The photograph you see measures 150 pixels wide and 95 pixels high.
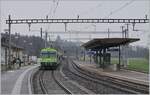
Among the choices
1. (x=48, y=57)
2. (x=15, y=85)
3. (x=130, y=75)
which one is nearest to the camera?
(x=15, y=85)

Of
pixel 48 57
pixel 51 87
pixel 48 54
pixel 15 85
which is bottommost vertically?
pixel 51 87

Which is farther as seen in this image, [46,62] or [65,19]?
[46,62]

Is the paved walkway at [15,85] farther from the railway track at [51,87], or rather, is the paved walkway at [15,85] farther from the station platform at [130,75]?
the station platform at [130,75]

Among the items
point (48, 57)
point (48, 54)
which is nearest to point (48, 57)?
point (48, 57)

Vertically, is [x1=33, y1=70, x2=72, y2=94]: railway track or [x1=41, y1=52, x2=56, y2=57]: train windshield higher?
[x1=41, y1=52, x2=56, y2=57]: train windshield

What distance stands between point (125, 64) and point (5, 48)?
18.9 metres

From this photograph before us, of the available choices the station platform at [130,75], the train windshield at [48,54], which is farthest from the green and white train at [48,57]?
the station platform at [130,75]

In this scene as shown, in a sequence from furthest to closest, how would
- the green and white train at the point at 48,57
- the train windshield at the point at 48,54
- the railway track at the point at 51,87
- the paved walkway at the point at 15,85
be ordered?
the train windshield at the point at 48,54 → the green and white train at the point at 48,57 → the railway track at the point at 51,87 → the paved walkway at the point at 15,85

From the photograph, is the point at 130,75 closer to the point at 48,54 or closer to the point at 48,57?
the point at 48,57

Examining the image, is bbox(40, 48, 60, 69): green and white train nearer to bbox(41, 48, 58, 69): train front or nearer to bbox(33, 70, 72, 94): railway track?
bbox(41, 48, 58, 69): train front

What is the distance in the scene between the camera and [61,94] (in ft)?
65.5

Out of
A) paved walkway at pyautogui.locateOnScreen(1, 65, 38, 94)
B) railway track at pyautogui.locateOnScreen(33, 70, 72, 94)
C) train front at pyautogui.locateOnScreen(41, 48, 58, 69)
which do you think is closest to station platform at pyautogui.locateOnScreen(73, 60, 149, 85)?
railway track at pyautogui.locateOnScreen(33, 70, 72, 94)

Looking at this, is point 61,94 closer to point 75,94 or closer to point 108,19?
point 75,94

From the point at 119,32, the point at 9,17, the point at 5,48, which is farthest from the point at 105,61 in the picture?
the point at 119,32
